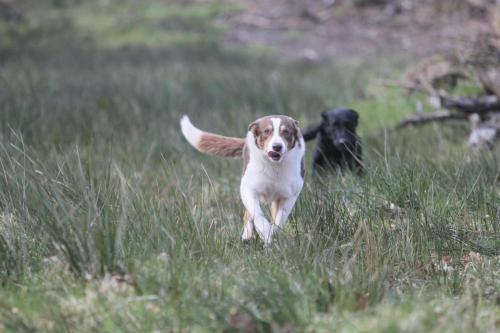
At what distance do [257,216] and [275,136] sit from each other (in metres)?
0.54

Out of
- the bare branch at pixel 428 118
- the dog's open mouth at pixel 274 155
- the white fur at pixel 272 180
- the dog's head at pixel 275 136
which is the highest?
the dog's head at pixel 275 136

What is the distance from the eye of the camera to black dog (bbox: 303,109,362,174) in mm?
6793

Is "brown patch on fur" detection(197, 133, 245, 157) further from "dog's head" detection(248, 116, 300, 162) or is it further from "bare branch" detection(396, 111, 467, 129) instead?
"bare branch" detection(396, 111, 467, 129)

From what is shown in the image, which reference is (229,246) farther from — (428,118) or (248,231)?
(428,118)

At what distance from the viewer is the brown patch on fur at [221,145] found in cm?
612

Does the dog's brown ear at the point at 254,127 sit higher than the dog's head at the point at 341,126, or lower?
higher

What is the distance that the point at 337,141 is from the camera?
662cm

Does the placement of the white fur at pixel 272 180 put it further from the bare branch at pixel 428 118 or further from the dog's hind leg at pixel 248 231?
the bare branch at pixel 428 118

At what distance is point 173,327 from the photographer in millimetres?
3758

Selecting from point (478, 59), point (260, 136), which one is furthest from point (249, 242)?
point (478, 59)

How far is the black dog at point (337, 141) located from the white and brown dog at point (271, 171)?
1.24 metres

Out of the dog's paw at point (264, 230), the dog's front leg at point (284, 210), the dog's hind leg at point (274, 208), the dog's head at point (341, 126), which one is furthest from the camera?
the dog's head at point (341, 126)

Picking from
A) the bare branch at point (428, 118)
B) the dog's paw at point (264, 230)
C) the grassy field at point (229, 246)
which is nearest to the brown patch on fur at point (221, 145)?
the grassy field at point (229, 246)

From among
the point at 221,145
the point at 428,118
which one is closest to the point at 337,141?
the point at 221,145
